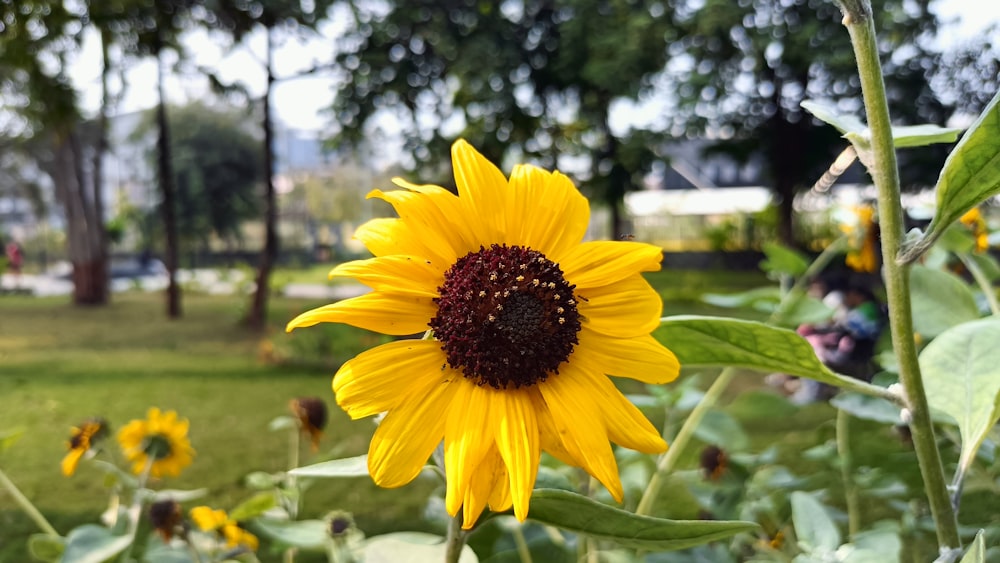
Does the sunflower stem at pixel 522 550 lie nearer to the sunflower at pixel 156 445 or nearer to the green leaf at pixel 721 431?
the green leaf at pixel 721 431

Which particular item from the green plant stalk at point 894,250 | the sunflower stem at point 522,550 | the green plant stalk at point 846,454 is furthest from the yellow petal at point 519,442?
the green plant stalk at point 846,454

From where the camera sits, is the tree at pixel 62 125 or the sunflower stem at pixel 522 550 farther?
the tree at pixel 62 125

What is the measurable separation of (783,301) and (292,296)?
819 cm

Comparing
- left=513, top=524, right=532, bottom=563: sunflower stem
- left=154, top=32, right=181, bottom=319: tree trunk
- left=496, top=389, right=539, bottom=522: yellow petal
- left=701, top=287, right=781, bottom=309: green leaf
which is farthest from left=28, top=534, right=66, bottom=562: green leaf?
left=154, top=32, right=181, bottom=319: tree trunk

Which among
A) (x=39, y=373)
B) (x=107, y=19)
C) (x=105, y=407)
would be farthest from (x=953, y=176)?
(x=107, y=19)

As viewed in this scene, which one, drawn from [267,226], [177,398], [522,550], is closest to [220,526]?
[522,550]

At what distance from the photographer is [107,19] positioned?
5793 mm

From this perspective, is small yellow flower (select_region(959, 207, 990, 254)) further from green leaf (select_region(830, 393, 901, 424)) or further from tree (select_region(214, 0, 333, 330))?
tree (select_region(214, 0, 333, 330))

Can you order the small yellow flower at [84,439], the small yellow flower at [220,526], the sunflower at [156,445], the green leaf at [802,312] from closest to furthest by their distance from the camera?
the green leaf at [802,312] → the small yellow flower at [220,526] → the small yellow flower at [84,439] → the sunflower at [156,445]

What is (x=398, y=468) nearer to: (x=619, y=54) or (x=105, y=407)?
(x=105, y=407)

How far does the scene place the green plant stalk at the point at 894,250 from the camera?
0.84 feet

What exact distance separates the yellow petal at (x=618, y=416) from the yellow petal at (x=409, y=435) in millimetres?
55

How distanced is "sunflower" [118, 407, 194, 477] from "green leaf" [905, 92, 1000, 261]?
1007mm

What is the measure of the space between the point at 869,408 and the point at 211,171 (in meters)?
12.8
